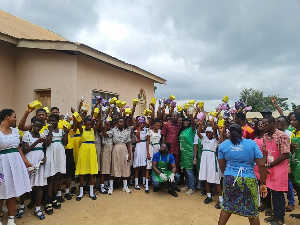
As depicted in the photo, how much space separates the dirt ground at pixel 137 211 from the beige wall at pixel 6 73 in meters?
3.91

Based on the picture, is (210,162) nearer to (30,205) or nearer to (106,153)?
(106,153)

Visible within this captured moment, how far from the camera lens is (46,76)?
23.3 feet

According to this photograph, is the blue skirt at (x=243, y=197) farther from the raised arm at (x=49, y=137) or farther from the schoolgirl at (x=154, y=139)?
the raised arm at (x=49, y=137)

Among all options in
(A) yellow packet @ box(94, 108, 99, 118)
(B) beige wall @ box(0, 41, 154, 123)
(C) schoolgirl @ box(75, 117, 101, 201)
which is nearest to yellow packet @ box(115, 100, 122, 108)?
(A) yellow packet @ box(94, 108, 99, 118)

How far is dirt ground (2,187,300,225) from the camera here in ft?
13.7

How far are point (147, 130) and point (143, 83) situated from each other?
205 inches

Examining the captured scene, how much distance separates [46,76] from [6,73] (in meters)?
1.21

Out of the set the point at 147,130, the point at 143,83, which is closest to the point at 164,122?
the point at 147,130

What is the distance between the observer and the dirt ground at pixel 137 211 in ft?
13.7

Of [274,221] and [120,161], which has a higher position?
[120,161]

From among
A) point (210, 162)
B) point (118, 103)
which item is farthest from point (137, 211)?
point (118, 103)

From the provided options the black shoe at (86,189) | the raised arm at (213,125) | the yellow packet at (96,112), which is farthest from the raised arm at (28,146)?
the raised arm at (213,125)

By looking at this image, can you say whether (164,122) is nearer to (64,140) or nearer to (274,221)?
(64,140)

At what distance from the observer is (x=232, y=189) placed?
314 cm
